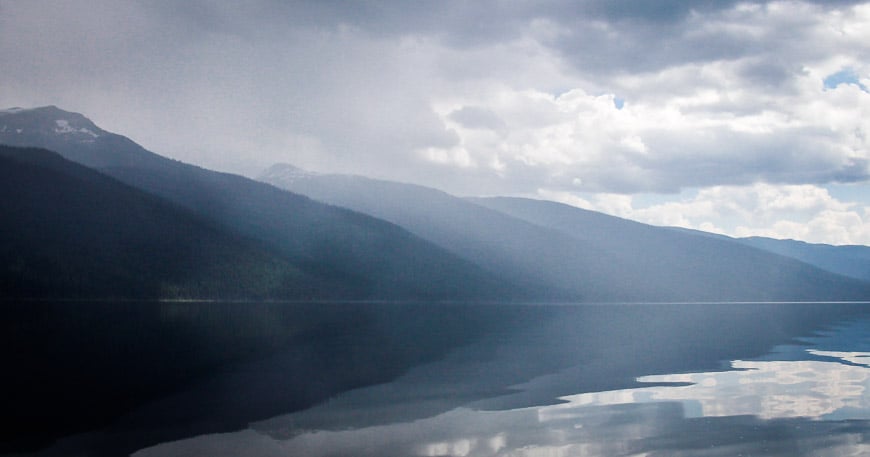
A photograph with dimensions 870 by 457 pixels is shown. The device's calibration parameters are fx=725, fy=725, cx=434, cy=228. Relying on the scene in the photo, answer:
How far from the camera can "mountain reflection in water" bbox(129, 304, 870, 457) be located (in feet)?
116

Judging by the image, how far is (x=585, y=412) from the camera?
44938 mm

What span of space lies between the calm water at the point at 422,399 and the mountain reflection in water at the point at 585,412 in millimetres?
155

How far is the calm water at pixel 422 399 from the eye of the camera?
35.5m

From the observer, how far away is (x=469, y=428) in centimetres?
3962

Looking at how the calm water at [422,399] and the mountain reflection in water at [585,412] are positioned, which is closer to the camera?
the mountain reflection in water at [585,412]

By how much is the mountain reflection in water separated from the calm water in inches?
6.1

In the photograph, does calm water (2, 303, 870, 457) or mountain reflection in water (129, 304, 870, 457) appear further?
calm water (2, 303, 870, 457)

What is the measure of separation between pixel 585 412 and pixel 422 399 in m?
10.9

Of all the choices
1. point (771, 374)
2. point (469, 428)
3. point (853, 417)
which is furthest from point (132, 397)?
point (771, 374)

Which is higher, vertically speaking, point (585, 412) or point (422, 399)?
point (585, 412)

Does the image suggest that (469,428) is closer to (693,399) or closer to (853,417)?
(693,399)

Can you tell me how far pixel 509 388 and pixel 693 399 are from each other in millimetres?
13064

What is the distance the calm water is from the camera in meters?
35.5

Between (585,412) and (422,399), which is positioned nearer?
(585,412)
